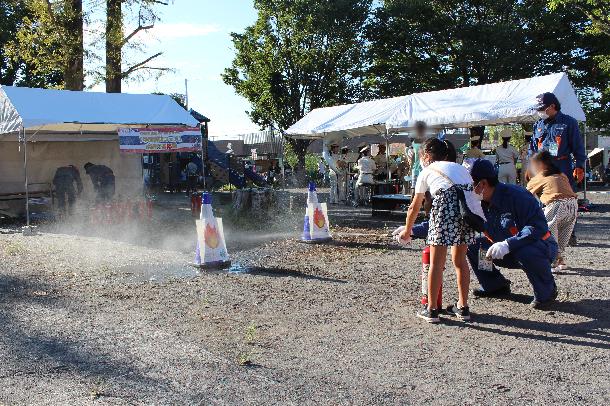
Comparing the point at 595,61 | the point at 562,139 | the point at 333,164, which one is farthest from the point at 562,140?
the point at 595,61

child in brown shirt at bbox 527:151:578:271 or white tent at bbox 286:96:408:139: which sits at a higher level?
white tent at bbox 286:96:408:139

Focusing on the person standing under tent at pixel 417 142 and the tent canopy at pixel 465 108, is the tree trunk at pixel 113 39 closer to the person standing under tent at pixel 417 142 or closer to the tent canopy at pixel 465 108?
the tent canopy at pixel 465 108

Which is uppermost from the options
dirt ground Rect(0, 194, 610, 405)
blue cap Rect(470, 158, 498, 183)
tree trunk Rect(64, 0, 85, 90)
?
tree trunk Rect(64, 0, 85, 90)

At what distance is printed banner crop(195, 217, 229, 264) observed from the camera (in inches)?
335

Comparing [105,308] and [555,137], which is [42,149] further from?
[555,137]

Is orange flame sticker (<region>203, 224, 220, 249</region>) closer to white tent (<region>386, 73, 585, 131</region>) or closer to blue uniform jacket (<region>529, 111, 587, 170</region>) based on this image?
blue uniform jacket (<region>529, 111, 587, 170</region>)

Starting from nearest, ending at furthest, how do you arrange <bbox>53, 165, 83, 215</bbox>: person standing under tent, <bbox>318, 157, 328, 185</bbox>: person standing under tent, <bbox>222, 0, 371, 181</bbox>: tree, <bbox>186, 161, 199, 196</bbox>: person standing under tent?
1. <bbox>53, 165, 83, 215</bbox>: person standing under tent
2. <bbox>186, 161, 199, 196</bbox>: person standing under tent
3. <bbox>318, 157, 328, 185</bbox>: person standing under tent
4. <bbox>222, 0, 371, 181</bbox>: tree

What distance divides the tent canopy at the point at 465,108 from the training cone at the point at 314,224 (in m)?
4.91

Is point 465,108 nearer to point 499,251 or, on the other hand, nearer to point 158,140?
point 158,140

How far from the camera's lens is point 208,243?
338 inches

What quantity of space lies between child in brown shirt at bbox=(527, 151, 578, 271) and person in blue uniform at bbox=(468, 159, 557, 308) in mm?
1103

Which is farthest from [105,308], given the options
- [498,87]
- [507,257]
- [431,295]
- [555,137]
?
[498,87]

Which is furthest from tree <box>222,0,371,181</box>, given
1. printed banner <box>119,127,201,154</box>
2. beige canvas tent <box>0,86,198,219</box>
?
printed banner <box>119,127,201,154</box>

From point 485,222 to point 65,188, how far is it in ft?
44.1
